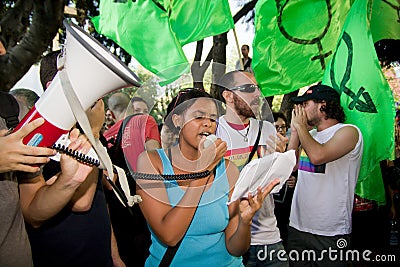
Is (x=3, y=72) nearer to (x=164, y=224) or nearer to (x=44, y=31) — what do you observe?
(x=44, y=31)

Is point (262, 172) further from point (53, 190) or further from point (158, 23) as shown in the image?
point (158, 23)

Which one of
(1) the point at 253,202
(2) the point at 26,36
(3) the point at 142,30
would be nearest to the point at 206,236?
(1) the point at 253,202

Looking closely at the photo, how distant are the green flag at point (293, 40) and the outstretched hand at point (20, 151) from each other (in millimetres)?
2502

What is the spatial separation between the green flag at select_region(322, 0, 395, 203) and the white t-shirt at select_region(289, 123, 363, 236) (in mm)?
336

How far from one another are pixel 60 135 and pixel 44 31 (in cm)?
516

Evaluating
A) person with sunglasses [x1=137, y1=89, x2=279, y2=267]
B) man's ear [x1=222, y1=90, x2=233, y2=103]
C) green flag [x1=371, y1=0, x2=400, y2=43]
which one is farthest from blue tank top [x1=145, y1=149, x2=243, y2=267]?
green flag [x1=371, y1=0, x2=400, y2=43]

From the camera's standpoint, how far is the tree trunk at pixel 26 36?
17.4 ft

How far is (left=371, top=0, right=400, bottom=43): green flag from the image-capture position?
12.2 feet

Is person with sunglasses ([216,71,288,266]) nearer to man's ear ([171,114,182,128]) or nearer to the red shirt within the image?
man's ear ([171,114,182,128])

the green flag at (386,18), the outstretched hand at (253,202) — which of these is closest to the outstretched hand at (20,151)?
the outstretched hand at (253,202)

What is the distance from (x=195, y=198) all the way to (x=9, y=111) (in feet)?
2.30

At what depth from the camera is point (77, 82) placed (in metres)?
1.07

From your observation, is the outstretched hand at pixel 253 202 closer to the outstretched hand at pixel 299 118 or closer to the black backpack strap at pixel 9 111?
the black backpack strap at pixel 9 111

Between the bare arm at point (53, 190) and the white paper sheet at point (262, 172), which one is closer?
the bare arm at point (53, 190)
